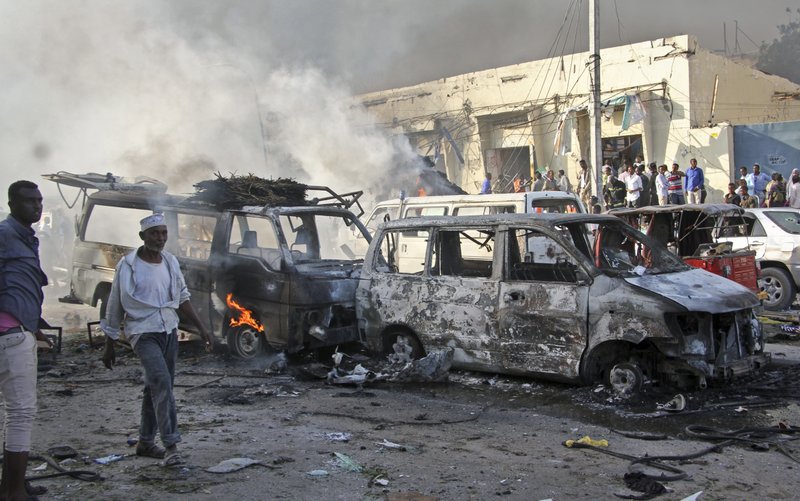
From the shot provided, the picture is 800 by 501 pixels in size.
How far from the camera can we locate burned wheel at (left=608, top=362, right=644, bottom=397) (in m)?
6.09

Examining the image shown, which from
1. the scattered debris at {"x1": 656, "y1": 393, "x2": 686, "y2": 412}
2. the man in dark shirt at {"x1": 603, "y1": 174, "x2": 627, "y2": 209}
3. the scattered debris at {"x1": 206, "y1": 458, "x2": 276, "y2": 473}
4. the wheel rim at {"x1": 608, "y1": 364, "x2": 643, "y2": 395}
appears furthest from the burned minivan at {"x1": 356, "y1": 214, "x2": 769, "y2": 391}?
the man in dark shirt at {"x1": 603, "y1": 174, "x2": 627, "y2": 209}

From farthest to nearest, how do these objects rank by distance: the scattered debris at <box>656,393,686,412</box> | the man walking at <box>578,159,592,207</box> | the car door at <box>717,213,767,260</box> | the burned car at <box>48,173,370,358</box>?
the man walking at <box>578,159,592,207</box>
the car door at <box>717,213,767,260</box>
the burned car at <box>48,173,370,358</box>
the scattered debris at <box>656,393,686,412</box>

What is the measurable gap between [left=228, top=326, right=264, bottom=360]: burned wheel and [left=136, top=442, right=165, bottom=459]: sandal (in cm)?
331

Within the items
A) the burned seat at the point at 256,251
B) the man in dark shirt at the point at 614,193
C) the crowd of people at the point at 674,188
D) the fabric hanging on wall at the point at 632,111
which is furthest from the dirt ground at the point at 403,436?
the fabric hanging on wall at the point at 632,111

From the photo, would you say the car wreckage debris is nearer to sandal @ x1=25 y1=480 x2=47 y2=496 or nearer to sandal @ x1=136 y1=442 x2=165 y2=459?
sandal @ x1=136 y1=442 x2=165 y2=459

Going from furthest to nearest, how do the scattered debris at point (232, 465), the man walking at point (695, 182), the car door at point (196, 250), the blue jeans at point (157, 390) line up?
the man walking at point (695, 182), the car door at point (196, 250), the blue jeans at point (157, 390), the scattered debris at point (232, 465)

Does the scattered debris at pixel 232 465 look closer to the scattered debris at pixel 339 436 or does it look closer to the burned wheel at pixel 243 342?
the scattered debris at pixel 339 436

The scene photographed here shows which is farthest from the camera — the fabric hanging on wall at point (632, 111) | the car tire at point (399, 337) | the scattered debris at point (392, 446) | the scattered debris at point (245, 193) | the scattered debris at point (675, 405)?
the fabric hanging on wall at point (632, 111)

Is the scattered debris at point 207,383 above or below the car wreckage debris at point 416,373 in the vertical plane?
below

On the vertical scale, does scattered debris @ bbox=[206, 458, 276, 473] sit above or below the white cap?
below

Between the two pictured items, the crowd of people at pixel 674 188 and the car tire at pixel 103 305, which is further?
the crowd of people at pixel 674 188

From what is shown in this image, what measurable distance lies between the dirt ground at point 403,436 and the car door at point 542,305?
14.0 inches

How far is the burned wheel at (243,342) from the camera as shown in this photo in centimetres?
820

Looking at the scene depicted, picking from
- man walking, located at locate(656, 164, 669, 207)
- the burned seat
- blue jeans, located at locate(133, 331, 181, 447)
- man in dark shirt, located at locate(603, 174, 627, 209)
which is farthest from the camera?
man walking, located at locate(656, 164, 669, 207)
